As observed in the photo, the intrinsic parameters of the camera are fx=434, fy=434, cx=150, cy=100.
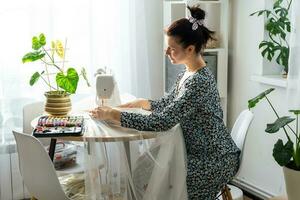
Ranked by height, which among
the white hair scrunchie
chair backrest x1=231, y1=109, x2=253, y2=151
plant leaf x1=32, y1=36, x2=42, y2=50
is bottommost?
chair backrest x1=231, y1=109, x2=253, y2=151

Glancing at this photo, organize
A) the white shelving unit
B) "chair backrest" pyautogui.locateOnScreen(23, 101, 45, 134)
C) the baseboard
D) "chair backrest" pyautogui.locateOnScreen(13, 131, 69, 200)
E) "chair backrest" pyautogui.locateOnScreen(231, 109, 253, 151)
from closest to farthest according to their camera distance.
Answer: "chair backrest" pyautogui.locateOnScreen(13, 131, 69, 200) < "chair backrest" pyautogui.locateOnScreen(231, 109, 253, 151) < "chair backrest" pyautogui.locateOnScreen(23, 101, 45, 134) < the baseboard < the white shelving unit

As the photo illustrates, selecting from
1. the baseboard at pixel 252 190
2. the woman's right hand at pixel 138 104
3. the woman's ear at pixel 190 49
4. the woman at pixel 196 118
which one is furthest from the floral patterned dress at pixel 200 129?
the baseboard at pixel 252 190

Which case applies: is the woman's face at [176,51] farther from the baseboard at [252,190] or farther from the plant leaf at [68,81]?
the baseboard at [252,190]

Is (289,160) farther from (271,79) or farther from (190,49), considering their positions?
(271,79)

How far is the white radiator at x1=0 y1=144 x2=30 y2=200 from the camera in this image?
301cm

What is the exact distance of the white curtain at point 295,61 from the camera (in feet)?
7.92

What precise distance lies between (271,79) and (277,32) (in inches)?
12.6

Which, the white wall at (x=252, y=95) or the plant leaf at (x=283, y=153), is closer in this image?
the plant leaf at (x=283, y=153)

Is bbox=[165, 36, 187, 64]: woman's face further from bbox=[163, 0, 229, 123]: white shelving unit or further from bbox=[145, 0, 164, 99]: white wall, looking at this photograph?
bbox=[145, 0, 164, 99]: white wall

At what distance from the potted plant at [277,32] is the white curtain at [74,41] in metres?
0.92

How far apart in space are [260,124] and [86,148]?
60.7 inches

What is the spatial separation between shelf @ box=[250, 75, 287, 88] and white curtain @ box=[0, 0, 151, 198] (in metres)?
0.84

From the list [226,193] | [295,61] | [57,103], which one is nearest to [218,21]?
[295,61]

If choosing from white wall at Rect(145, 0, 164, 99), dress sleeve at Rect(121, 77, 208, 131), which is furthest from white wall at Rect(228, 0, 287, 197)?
dress sleeve at Rect(121, 77, 208, 131)
